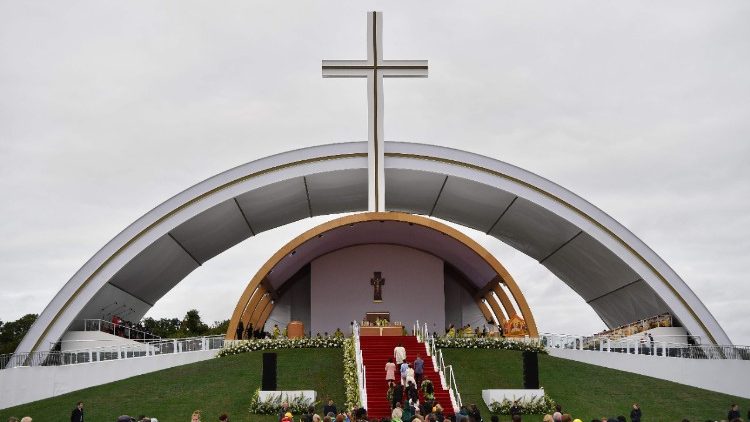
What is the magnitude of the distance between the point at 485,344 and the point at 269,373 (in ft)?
36.7

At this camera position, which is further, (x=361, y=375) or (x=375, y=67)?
(x=375, y=67)

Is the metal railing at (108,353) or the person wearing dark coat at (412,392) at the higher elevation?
the metal railing at (108,353)

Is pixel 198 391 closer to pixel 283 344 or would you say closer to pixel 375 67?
pixel 283 344

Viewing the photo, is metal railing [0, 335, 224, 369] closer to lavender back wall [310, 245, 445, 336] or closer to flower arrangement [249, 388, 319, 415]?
flower arrangement [249, 388, 319, 415]

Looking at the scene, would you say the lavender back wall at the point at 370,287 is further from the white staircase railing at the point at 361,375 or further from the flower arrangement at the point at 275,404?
the flower arrangement at the point at 275,404

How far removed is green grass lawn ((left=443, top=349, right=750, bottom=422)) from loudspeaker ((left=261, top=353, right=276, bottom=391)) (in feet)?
18.0

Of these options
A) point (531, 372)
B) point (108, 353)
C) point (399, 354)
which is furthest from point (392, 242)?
point (531, 372)

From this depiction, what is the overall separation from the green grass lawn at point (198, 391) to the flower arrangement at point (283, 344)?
159 cm

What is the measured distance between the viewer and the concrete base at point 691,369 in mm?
26484

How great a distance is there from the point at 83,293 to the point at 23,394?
794 cm

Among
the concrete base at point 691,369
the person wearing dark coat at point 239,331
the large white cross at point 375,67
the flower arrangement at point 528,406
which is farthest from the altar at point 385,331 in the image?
the flower arrangement at point 528,406

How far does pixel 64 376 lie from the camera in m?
28.5

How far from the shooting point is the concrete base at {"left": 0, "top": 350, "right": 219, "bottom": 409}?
2683 cm

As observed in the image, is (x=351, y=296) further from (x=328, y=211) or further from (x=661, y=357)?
(x=661, y=357)
